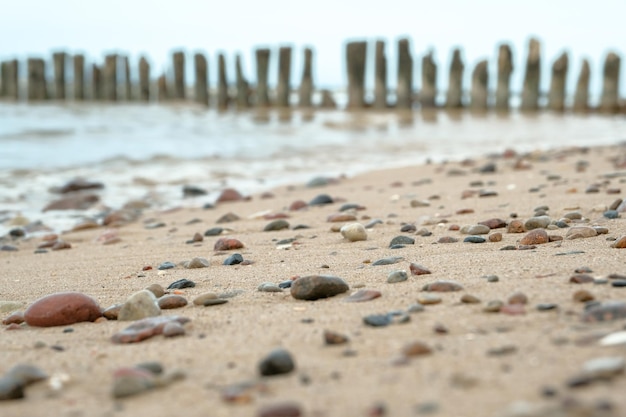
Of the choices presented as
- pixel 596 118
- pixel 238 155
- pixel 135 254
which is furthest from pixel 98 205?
pixel 596 118

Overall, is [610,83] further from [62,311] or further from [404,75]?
[62,311]

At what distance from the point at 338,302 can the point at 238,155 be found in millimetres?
8690

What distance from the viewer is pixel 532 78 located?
21.5m

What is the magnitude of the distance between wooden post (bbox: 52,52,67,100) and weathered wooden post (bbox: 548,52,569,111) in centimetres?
1605

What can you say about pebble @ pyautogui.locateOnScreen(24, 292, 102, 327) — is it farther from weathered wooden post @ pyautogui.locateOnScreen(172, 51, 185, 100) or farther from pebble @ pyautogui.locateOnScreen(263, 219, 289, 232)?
weathered wooden post @ pyautogui.locateOnScreen(172, 51, 185, 100)

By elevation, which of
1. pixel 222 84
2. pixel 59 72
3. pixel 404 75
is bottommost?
pixel 222 84

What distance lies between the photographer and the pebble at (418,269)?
278 cm

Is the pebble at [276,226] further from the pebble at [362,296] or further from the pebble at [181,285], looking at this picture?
the pebble at [362,296]

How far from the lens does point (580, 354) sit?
167 cm

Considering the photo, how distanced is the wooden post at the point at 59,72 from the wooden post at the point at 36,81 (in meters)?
0.99

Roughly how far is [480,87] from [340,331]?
20293mm

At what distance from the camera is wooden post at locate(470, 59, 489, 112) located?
21391mm

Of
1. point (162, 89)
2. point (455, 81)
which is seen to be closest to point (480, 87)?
point (455, 81)

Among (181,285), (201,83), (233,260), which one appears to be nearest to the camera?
(181,285)
